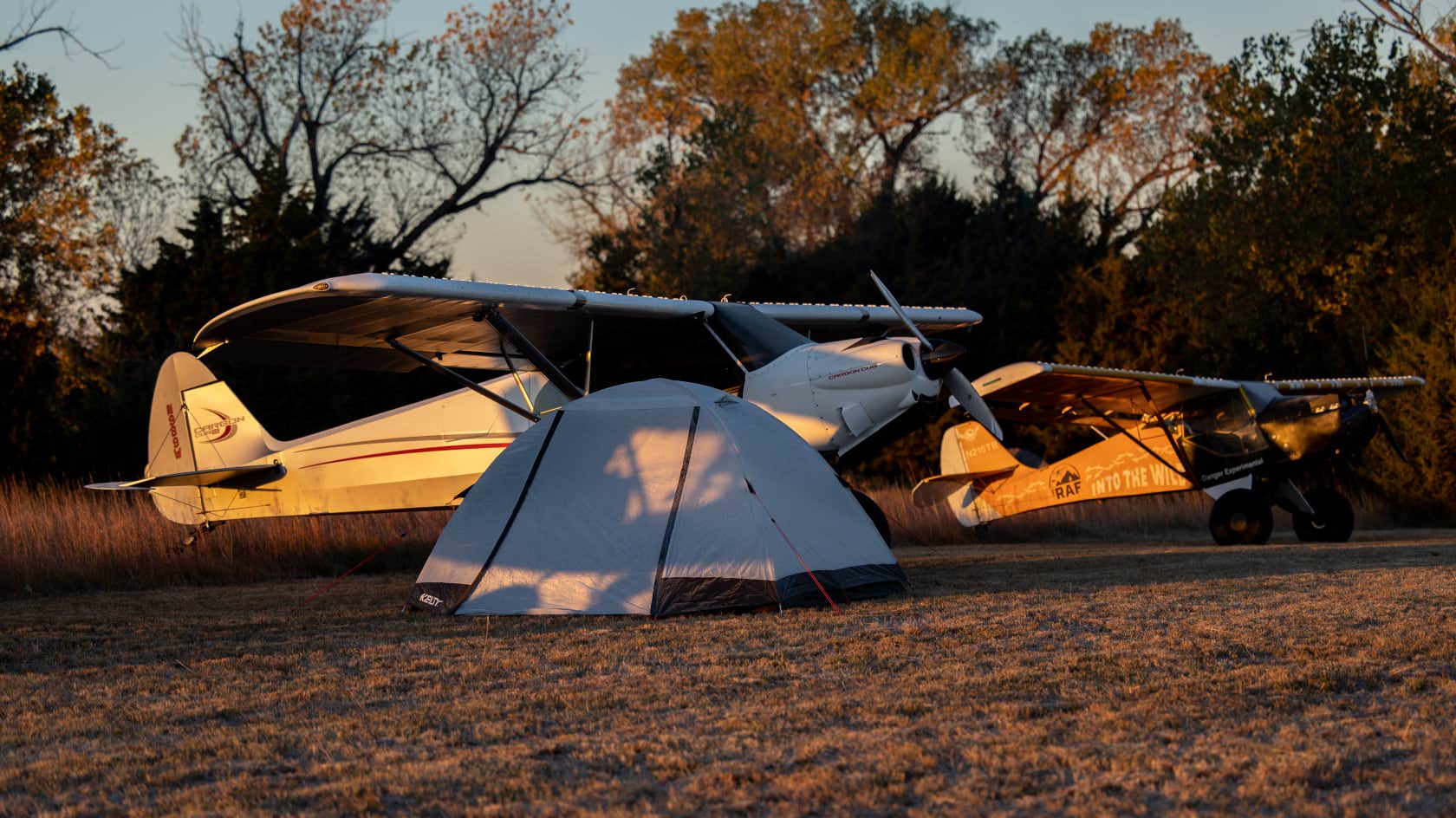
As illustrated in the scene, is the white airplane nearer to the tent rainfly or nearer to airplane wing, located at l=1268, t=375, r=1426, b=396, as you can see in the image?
the tent rainfly

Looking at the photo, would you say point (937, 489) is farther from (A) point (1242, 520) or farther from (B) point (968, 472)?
(A) point (1242, 520)

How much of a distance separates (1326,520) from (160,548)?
43.3 feet

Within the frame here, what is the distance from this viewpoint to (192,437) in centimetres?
1513

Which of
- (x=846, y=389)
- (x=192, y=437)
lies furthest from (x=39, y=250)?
(x=846, y=389)

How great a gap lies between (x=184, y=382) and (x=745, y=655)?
11225 mm

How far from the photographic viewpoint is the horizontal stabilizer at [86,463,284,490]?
46.5ft

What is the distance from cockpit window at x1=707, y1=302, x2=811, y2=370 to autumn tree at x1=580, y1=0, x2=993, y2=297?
72.3 feet

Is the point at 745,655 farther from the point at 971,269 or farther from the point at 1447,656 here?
the point at 971,269

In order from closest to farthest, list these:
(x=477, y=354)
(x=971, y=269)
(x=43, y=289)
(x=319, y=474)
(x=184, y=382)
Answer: (x=477, y=354) → (x=319, y=474) → (x=184, y=382) → (x=43, y=289) → (x=971, y=269)

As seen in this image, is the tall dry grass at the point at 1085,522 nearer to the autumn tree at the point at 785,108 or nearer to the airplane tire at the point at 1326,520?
the airplane tire at the point at 1326,520

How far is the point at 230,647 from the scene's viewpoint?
22.8ft

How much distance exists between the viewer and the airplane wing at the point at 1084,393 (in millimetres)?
15288

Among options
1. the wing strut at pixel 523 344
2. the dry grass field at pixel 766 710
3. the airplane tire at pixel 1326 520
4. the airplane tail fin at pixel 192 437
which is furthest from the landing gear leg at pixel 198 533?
the airplane tire at pixel 1326 520

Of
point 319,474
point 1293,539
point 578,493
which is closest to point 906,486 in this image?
point 1293,539
